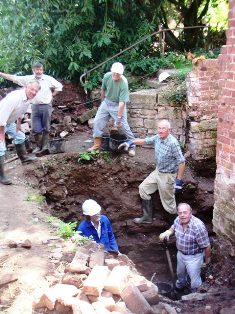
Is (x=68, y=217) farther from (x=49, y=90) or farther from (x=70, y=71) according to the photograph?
(x=70, y=71)

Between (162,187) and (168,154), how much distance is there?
709mm

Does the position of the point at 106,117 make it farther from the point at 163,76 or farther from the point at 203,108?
the point at 203,108

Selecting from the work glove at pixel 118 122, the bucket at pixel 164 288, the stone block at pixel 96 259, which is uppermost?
the work glove at pixel 118 122

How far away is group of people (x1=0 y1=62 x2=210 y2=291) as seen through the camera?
530 centimetres

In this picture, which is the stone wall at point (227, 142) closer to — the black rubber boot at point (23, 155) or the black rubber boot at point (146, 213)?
the black rubber boot at point (146, 213)

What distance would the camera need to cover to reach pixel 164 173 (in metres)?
6.68

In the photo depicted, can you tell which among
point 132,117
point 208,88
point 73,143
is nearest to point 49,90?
point 73,143

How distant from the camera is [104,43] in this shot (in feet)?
29.0

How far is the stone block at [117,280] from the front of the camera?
3.49m

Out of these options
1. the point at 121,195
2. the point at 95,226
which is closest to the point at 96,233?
the point at 95,226

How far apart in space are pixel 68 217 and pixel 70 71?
3.87 meters

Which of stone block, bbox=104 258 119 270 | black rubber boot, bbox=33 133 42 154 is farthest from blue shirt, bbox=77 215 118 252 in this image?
black rubber boot, bbox=33 133 42 154

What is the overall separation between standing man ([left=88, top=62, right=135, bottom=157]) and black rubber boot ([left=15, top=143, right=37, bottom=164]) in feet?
4.05

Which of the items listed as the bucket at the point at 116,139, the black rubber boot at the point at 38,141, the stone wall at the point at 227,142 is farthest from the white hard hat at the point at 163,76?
the stone wall at the point at 227,142
